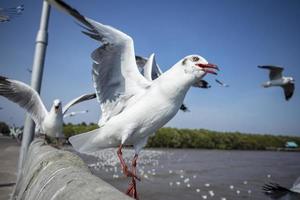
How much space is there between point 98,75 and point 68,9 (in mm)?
740

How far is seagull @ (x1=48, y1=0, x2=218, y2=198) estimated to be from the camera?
8.50ft

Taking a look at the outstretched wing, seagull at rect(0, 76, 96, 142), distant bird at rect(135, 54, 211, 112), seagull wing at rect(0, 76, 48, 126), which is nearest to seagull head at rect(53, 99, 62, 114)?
seagull at rect(0, 76, 96, 142)

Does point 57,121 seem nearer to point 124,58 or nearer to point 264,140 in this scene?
point 124,58

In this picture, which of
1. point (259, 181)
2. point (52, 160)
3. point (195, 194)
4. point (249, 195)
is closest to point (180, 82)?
point (52, 160)

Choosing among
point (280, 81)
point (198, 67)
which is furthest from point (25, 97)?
point (280, 81)

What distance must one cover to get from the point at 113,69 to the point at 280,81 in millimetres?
7450

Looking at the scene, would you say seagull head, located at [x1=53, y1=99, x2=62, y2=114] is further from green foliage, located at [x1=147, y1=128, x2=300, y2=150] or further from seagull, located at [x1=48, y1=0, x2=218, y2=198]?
green foliage, located at [x1=147, y1=128, x2=300, y2=150]

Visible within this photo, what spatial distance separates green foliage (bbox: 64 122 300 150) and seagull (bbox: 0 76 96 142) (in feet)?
54.7

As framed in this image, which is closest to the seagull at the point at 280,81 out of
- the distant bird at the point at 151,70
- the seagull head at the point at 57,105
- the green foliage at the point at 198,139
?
the distant bird at the point at 151,70

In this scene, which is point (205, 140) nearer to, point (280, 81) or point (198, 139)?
point (198, 139)

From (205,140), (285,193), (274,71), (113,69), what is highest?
(274,71)

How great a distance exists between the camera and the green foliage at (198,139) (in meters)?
25.4

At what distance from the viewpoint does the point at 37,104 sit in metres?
5.83

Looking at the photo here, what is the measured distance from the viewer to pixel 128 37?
297cm
